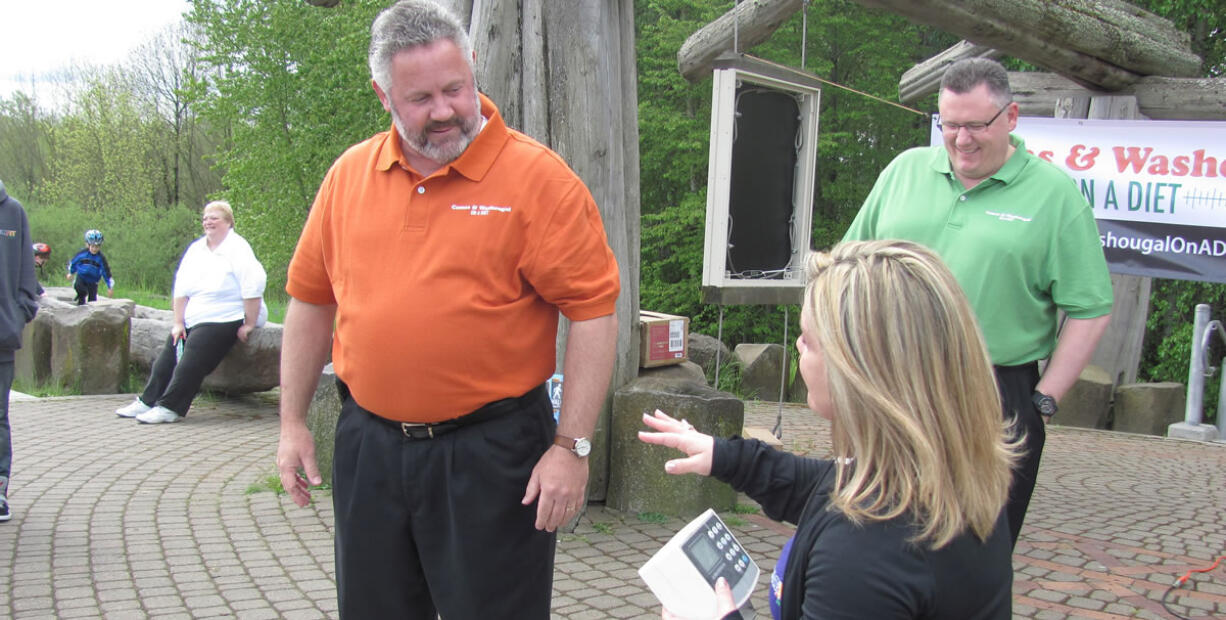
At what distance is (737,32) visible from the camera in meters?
6.88

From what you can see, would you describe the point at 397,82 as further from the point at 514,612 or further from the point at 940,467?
the point at 940,467

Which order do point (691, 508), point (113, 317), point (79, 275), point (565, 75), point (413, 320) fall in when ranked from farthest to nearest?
point (79, 275) → point (113, 317) → point (691, 508) → point (565, 75) → point (413, 320)

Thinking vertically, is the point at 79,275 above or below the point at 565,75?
below

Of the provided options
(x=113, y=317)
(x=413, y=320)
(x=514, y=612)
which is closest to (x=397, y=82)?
(x=413, y=320)

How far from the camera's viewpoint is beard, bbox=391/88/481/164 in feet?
7.80

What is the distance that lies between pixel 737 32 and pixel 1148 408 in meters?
5.83

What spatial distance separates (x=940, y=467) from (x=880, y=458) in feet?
0.29

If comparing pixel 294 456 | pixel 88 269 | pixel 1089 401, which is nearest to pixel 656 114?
pixel 88 269

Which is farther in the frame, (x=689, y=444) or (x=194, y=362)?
(x=194, y=362)

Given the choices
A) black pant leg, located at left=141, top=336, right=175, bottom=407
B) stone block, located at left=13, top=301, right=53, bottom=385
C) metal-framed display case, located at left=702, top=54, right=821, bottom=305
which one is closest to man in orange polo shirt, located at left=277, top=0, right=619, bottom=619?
metal-framed display case, located at left=702, top=54, right=821, bottom=305

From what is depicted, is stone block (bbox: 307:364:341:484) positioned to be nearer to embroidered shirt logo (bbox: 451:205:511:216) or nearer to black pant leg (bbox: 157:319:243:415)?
black pant leg (bbox: 157:319:243:415)

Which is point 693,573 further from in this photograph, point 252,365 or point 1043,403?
point 252,365

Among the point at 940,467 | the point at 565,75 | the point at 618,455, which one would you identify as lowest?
the point at 618,455

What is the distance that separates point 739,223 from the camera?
6.24 metres
